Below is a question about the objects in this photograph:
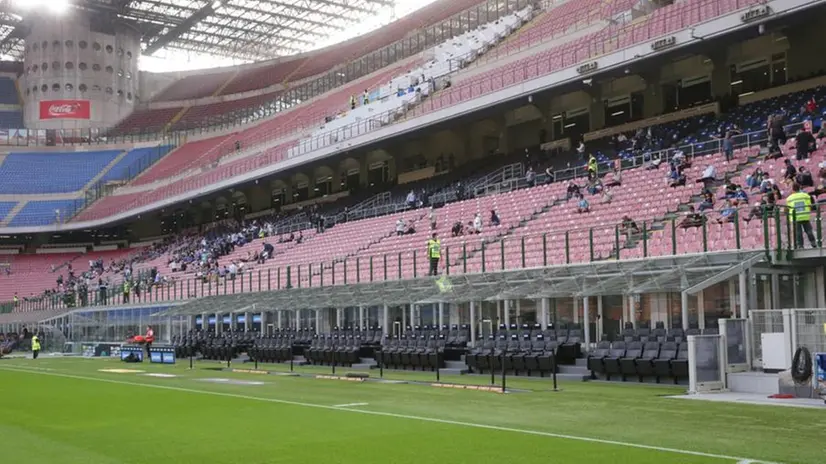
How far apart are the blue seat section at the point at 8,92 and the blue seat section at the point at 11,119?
4.08 ft

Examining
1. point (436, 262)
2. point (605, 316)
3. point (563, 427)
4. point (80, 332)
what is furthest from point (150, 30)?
point (563, 427)

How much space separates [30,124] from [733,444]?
88.7 metres

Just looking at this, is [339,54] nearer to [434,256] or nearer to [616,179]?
[616,179]

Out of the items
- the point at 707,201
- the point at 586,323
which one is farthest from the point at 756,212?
the point at 586,323

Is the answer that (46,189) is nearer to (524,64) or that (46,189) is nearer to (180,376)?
(524,64)

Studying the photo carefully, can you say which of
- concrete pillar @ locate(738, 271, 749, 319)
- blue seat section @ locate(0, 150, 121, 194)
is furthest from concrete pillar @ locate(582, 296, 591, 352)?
blue seat section @ locate(0, 150, 121, 194)

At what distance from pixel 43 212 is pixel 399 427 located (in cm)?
7360

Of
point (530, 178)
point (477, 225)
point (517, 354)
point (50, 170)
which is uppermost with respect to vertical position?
point (50, 170)

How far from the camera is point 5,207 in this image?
79750mm

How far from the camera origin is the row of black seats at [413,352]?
27.5 metres

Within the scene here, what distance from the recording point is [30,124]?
290 ft

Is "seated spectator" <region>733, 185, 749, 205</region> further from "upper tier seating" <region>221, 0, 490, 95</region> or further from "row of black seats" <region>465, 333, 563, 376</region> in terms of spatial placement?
"upper tier seating" <region>221, 0, 490, 95</region>

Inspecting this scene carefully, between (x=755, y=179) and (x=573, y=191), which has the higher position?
(x=573, y=191)

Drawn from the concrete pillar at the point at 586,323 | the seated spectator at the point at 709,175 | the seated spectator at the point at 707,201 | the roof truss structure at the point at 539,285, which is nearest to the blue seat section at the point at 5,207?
the roof truss structure at the point at 539,285
